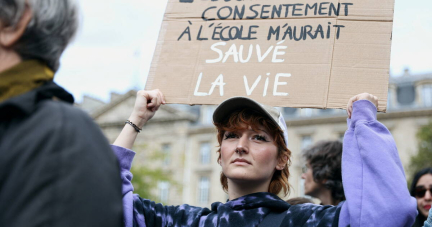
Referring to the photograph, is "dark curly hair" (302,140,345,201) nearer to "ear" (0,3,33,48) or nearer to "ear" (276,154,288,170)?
"ear" (276,154,288,170)

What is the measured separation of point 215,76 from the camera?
313 cm

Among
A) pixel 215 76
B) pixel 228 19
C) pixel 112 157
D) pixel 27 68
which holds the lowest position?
pixel 112 157

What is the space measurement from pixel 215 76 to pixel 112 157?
77.8 inches

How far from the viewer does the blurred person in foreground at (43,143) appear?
105cm

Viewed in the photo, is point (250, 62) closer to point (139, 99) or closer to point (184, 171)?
point (139, 99)

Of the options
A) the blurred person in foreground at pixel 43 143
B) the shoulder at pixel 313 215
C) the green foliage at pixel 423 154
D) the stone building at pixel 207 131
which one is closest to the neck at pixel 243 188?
the shoulder at pixel 313 215

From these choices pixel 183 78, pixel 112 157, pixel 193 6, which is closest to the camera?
pixel 112 157

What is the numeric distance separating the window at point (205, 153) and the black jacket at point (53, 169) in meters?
32.0

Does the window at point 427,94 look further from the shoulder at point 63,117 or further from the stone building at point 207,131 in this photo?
the shoulder at point 63,117

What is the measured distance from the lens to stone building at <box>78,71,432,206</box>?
29297 millimetres

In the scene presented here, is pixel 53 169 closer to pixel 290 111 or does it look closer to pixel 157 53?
pixel 157 53

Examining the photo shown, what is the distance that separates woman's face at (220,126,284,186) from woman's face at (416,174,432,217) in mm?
1906

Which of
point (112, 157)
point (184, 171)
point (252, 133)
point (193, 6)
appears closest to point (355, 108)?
point (252, 133)

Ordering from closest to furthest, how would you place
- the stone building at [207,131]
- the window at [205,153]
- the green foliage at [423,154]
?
the green foliage at [423,154]
the stone building at [207,131]
the window at [205,153]
